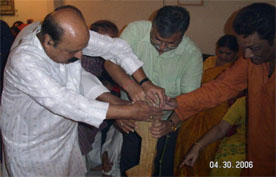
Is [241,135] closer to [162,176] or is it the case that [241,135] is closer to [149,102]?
[162,176]

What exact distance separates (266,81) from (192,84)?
515 mm

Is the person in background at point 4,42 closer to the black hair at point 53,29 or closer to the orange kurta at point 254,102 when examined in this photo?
the black hair at point 53,29

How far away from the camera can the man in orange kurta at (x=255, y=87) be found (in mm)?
1259

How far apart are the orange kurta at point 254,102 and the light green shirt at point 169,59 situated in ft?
0.51

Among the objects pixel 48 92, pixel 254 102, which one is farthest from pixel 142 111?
pixel 254 102

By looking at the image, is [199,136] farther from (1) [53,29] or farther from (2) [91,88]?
(1) [53,29]

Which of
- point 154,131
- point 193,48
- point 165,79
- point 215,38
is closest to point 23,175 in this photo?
point 154,131

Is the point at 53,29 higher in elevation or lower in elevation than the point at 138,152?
higher

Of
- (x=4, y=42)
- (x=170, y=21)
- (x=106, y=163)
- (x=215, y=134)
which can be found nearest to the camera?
(x=170, y=21)

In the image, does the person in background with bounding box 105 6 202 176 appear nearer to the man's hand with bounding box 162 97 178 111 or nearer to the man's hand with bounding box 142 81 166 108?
the man's hand with bounding box 162 97 178 111

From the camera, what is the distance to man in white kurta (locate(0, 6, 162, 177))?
3.46 ft

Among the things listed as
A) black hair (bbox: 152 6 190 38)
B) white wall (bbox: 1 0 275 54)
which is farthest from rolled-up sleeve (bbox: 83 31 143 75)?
white wall (bbox: 1 0 275 54)

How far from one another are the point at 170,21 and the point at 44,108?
2.99 ft

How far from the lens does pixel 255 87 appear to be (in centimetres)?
145
